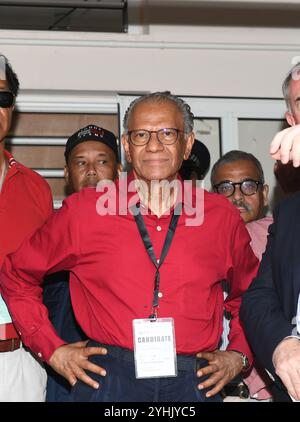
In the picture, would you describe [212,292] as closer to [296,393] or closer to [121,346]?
[121,346]

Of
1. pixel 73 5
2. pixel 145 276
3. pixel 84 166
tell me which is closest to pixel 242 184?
pixel 84 166

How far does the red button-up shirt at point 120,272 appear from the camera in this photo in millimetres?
3080

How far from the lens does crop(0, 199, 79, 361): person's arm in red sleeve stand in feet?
10.4

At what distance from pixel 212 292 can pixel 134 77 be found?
9.57 ft

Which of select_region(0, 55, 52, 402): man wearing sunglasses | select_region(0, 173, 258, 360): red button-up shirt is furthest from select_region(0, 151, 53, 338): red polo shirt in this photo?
select_region(0, 173, 258, 360): red button-up shirt

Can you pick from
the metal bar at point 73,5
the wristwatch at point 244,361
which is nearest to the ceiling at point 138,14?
the metal bar at point 73,5

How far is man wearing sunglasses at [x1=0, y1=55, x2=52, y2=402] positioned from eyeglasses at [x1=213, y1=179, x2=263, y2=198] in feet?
3.42

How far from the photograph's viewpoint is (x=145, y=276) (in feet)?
10.2

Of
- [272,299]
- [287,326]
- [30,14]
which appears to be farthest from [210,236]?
[30,14]

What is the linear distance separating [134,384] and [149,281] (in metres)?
0.41

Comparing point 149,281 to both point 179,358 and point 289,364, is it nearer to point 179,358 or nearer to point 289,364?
point 179,358

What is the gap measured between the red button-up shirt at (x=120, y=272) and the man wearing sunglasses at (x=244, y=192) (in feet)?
2.31

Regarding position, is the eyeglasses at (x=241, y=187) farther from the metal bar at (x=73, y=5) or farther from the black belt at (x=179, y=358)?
the metal bar at (x=73, y=5)

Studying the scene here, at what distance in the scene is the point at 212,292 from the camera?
3.21 meters
